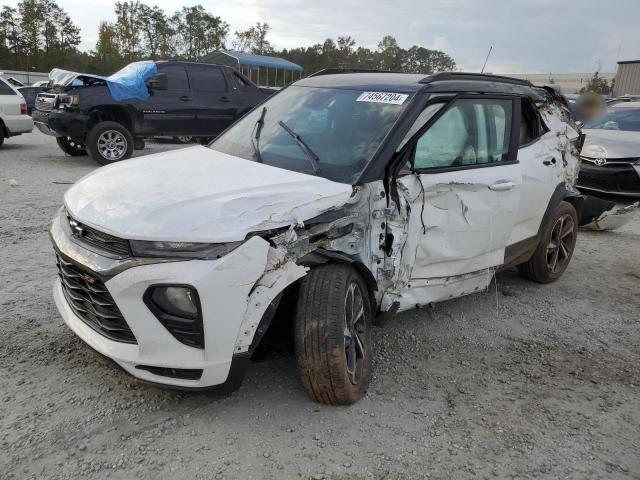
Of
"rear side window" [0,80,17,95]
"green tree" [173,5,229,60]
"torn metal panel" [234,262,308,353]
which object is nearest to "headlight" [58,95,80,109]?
"rear side window" [0,80,17,95]

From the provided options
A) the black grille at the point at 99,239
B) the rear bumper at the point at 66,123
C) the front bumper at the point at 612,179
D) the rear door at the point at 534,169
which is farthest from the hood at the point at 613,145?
the rear bumper at the point at 66,123

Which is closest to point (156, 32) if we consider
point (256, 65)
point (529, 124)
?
point (256, 65)

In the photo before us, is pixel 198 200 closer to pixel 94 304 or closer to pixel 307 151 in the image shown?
pixel 94 304

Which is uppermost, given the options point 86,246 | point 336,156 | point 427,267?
point 336,156

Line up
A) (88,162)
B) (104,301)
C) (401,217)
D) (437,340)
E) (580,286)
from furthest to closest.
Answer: (88,162) < (580,286) < (437,340) < (401,217) < (104,301)

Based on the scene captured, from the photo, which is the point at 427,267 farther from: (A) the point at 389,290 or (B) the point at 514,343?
(B) the point at 514,343

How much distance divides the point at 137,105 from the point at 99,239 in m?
8.20

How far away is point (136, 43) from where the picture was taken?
5278 centimetres

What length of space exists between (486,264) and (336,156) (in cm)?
147

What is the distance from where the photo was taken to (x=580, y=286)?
16.7ft

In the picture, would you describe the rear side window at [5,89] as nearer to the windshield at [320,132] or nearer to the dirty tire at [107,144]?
the dirty tire at [107,144]

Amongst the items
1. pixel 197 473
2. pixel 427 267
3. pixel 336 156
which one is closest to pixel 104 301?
pixel 197 473

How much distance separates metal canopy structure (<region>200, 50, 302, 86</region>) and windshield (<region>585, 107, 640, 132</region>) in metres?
20.7

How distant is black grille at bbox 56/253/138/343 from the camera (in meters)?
2.47
